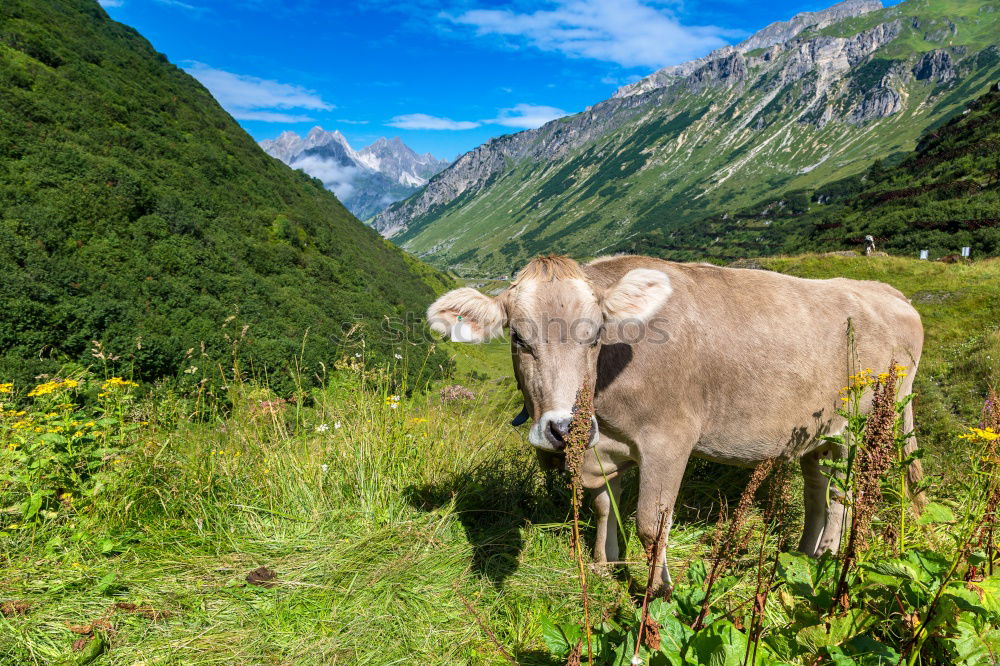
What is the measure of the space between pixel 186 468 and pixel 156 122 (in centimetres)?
6898

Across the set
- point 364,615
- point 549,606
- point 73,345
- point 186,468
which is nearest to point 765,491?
point 549,606

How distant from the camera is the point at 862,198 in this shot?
127562mm

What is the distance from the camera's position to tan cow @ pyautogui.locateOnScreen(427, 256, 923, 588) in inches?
132

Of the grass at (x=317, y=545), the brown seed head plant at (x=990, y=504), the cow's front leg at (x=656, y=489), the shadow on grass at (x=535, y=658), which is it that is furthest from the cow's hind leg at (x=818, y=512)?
the shadow on grass at (x=535, y=658)

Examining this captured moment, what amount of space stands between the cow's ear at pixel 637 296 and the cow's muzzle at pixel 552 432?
83cm

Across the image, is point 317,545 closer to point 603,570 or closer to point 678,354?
point 603,570

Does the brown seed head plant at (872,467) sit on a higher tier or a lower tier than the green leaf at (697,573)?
higher

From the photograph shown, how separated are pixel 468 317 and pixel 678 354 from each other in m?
1.74

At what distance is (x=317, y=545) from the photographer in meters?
3.81

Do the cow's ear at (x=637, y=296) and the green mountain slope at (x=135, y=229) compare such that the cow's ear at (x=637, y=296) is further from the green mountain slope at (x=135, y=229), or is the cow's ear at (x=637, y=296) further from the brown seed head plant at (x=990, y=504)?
the green mountain slope at (x=135, y=229)

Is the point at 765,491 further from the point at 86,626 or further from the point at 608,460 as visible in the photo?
the point at 86,626

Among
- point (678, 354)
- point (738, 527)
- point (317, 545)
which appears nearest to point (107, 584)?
point (317, 545)

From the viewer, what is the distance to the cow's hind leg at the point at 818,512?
462 centimetres

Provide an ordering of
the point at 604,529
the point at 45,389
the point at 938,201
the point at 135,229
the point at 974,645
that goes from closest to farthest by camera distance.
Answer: the point at 974,645 < the point at 604,529 < the point at 45,389 < the point at 135,229 < the point at 938,201
